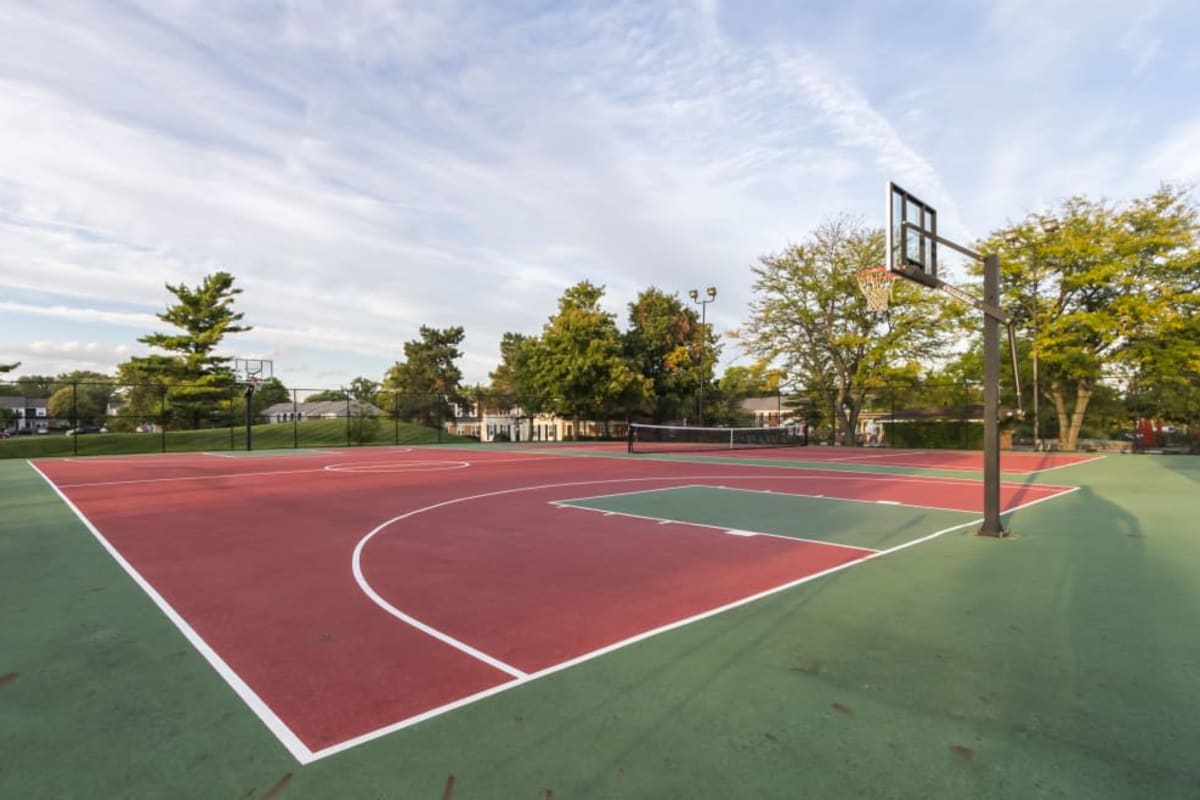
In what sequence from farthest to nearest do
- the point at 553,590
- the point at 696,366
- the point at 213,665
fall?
the point at 696,366 → the point at 553,590 → the point at 213,665

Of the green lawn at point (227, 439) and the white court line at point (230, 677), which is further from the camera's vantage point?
the green lawn at point (227, 439)

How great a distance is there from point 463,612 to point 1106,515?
388 inches

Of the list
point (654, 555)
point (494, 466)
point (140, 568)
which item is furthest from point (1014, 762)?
point (494, 466)

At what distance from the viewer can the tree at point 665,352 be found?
46188mm

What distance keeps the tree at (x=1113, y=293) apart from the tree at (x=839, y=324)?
433 centimetres

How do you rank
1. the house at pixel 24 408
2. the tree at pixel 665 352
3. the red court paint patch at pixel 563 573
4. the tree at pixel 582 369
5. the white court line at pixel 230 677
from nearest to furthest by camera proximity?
the white court line at pixel 230 677, the red court paint patch at pixel 563 573, the tree at pixel 582 369, the tree at pixel 665 352, the house at pixel 24 408

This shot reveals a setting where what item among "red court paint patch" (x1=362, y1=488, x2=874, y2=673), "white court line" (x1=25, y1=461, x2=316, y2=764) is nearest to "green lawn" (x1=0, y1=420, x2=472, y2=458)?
"red court paint patch" (x1=362, y1=488, x2=874, y2=673)

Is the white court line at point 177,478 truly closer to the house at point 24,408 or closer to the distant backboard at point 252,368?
the distant backboard at point 252,368

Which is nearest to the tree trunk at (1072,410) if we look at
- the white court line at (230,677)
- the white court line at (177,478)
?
the white court line at (177,478)

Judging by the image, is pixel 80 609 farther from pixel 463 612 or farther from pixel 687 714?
pixel 687 714

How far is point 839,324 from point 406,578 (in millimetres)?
30902

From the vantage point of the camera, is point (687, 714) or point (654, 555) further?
point (654, 555)

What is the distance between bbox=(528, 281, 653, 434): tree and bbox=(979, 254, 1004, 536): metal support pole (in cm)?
3244

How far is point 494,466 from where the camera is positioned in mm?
18953
